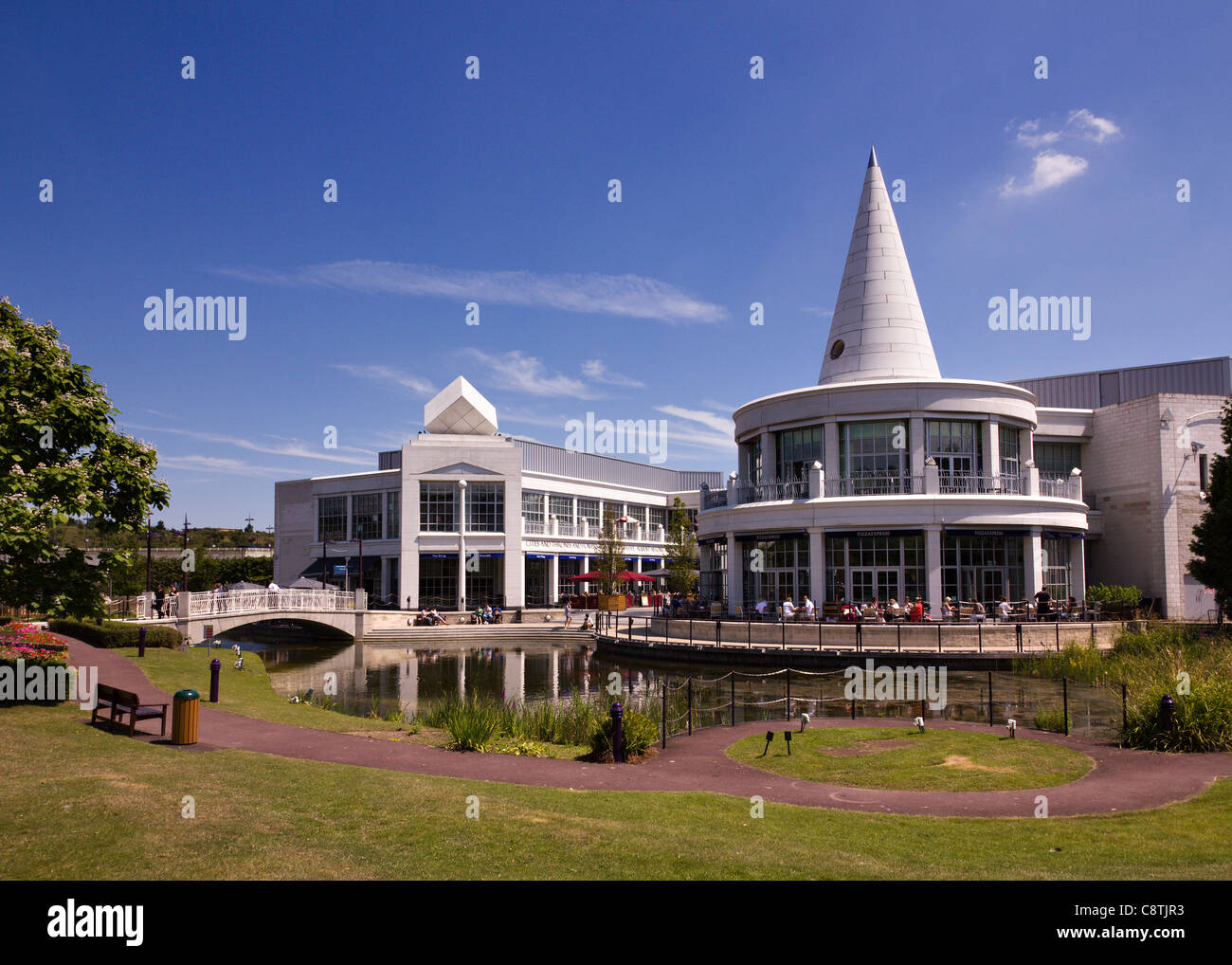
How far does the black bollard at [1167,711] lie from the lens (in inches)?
574

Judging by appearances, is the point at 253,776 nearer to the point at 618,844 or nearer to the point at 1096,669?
the point at 618,844

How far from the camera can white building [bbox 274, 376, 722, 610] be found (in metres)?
56.9

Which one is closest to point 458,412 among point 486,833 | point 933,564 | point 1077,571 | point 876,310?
point 876,310

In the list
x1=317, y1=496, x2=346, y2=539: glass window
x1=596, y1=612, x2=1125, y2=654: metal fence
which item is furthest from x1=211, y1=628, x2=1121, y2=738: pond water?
x1=317, y1=496, x2=346, y2=539: glass window

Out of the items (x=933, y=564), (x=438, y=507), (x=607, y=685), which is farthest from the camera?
(x=438, y=507)

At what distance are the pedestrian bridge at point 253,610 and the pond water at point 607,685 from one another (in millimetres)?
2290

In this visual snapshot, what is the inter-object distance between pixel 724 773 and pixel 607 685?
1263cm

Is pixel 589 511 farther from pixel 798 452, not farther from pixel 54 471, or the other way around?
pixel 54 471

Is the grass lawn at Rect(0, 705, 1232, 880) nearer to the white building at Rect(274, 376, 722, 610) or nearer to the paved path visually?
the paved path

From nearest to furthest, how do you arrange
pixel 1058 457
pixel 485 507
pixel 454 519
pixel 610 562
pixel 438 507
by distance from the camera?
pixel 1058 457 → pixel 610 562 → pixel 438 507 → pixel 454 519 → pixel 485 507

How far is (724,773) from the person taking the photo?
13.5 m

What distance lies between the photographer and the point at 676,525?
58562 mm
